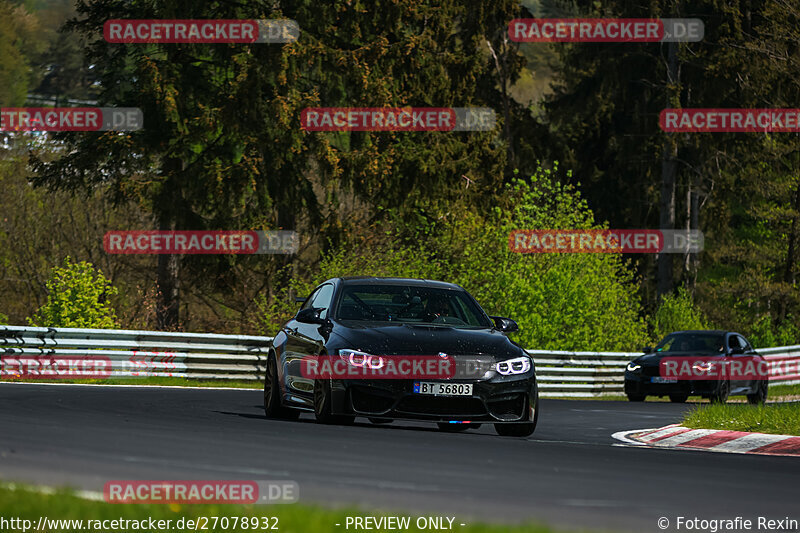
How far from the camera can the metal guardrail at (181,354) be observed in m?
25.4

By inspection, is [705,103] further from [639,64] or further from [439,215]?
[439,215]

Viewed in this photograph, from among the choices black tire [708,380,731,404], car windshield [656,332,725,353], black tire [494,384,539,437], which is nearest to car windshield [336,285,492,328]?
black tire [494,384,539,437]

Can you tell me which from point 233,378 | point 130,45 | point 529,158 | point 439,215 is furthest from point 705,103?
point 233,378

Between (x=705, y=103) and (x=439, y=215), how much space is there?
43.4 feet

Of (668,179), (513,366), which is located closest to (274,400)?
(513,366)

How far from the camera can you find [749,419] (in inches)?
666

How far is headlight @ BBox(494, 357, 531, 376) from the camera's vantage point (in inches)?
552

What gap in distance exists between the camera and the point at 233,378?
29.0 m

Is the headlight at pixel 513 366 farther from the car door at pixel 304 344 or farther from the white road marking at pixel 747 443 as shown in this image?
the white road marking at pixel 747 443

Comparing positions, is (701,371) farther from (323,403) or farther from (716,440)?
(323,403)

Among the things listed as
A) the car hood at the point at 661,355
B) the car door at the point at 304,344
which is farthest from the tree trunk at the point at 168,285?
the car door at the point at 304,344

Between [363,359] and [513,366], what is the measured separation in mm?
1591

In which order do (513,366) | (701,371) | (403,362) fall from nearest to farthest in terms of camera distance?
1. (403,362)
2. (513,366)
3. (701,371)

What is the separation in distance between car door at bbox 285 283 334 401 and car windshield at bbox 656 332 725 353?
1614cm
